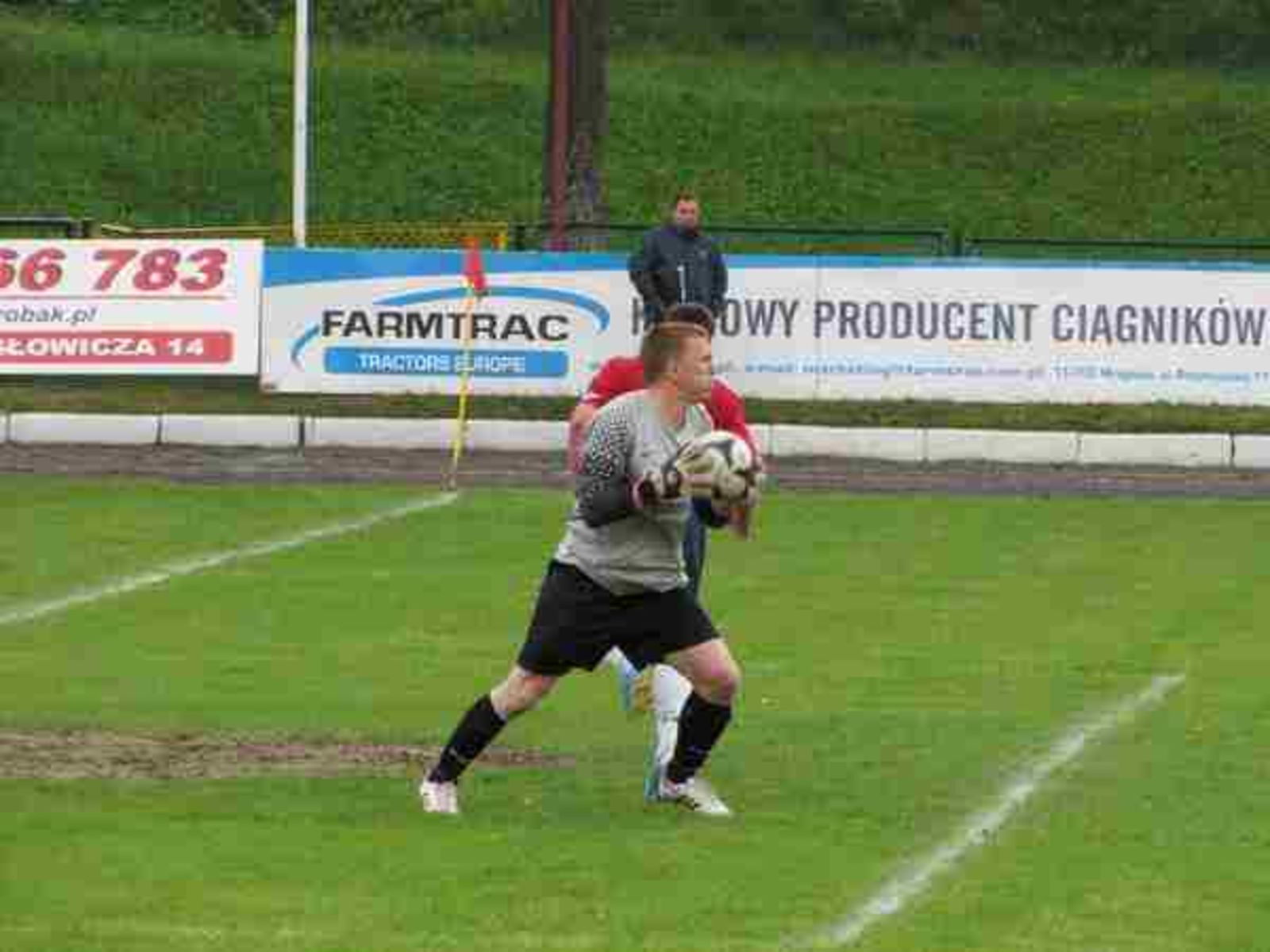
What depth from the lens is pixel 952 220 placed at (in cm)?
4756

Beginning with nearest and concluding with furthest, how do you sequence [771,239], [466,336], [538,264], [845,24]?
[466,336] < [538,264] < [771,239] < [845,24]

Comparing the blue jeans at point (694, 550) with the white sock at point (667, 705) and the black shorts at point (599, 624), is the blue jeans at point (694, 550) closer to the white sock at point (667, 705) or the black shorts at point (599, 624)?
the white sock at point (667, 705)

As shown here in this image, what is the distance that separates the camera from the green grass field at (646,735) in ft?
30.2

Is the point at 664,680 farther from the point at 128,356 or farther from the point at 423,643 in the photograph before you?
the point at 128,356

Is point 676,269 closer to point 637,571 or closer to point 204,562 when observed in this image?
point 204,562

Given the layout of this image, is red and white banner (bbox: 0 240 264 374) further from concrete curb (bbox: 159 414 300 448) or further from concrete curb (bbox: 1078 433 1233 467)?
concrete curb (bbox: 1078 433 1233 467)

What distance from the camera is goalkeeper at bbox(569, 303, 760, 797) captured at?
11070 mm

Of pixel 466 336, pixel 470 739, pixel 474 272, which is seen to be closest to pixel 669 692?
pixel 470 739

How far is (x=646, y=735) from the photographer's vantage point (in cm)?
1294

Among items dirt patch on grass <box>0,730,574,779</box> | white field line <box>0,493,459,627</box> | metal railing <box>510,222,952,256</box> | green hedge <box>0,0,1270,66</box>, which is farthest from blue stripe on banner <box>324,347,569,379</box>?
green hedge <box>0,0,1270,66</box>

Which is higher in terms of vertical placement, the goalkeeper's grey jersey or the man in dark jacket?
the goalkeeper's grey jersey

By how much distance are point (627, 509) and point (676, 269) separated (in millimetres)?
15314

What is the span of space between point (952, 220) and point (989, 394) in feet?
64.4

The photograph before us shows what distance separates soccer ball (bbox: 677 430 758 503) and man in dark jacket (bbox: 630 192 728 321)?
1512 centimetres
